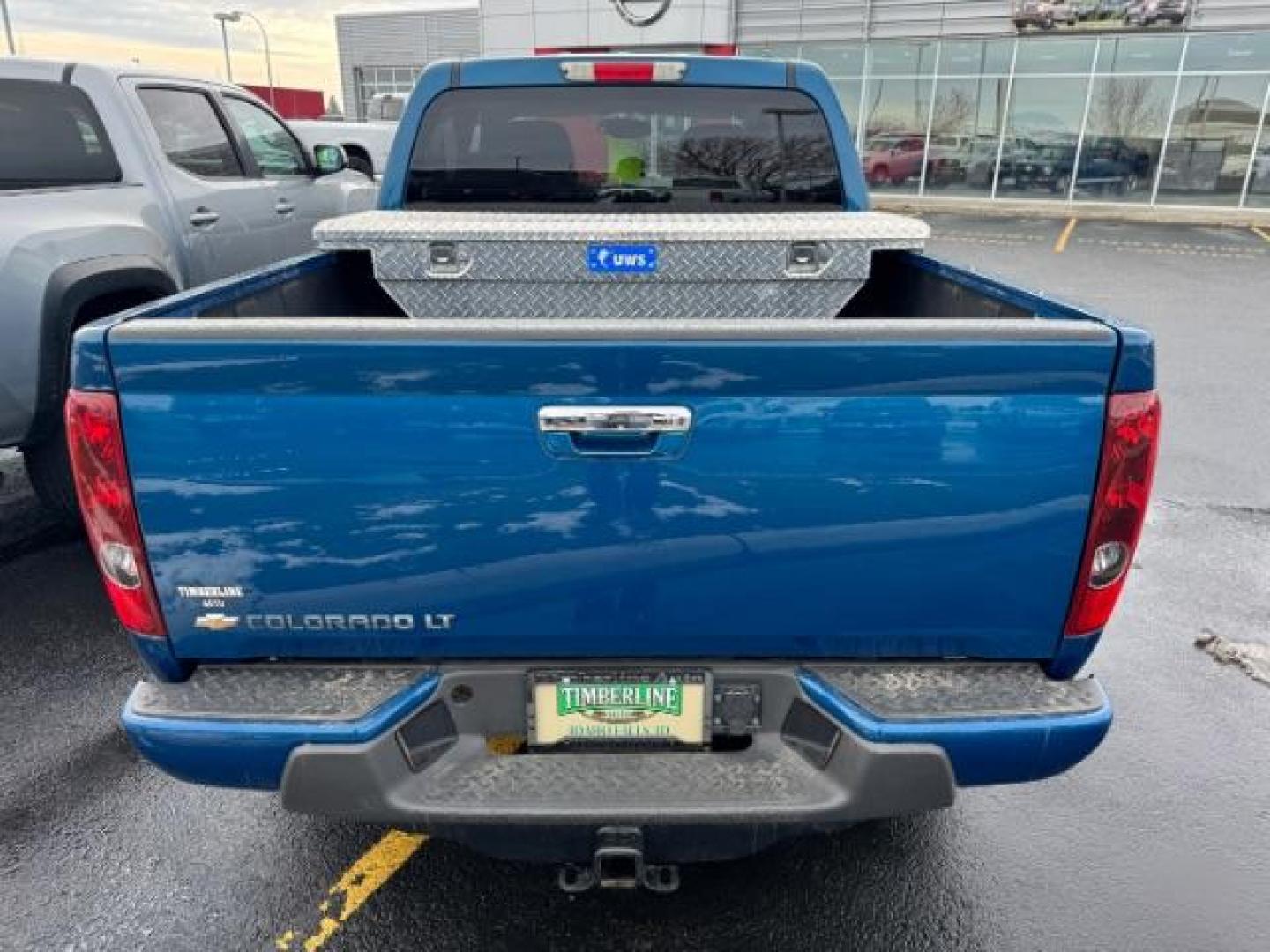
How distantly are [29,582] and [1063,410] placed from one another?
14.9 ft

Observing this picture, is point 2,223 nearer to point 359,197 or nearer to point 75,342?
point 75,342

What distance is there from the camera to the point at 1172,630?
13.1 ft

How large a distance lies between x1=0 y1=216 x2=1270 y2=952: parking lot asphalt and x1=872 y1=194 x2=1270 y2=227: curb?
18900 mm

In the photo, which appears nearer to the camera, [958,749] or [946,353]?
[946,353]

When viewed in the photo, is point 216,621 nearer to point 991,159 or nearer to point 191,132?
point 191,132

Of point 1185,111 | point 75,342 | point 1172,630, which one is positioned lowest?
point 1172,630

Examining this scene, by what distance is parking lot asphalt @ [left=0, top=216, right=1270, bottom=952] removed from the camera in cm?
239

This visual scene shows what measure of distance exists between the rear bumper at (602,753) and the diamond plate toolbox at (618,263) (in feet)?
5.00

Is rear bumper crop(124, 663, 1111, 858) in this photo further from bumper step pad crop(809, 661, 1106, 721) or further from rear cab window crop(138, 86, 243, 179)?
rear cab window crop(138, 86, 243, 179)

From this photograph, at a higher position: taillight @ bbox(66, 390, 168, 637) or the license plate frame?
taillight @ bbox(66, 390, 168, 637)

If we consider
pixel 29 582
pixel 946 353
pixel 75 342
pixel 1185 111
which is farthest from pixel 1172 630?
pixel 1185 111

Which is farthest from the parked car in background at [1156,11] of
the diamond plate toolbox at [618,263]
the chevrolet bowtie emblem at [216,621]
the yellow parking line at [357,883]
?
the chevrolet bowtie emblem at [216,621]

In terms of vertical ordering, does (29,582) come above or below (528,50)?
below

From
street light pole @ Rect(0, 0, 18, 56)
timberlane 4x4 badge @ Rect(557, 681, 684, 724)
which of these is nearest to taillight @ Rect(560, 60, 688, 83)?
timberlane 4x4 badge @ Rect(557, 681, 684, 724)
